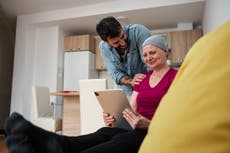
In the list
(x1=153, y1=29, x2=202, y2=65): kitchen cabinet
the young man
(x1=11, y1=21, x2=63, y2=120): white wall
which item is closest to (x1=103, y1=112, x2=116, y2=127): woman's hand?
the young man

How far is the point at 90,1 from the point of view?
3822 millimetres

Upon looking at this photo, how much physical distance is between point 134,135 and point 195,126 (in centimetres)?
56

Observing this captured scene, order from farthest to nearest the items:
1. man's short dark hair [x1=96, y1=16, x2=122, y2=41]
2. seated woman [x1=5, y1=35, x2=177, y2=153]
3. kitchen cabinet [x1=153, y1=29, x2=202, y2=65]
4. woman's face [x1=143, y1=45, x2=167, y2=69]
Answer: kitchen cabinet [x1=153, y1=29, x2=202, y2=65], man's short dark hair [x1=96, y1=16, x2=122, y2=41], woman's face [x1=143, y1=45, x2=167, y2=69], seated woman [x1=5, y1=35, x2=177, y2=153]

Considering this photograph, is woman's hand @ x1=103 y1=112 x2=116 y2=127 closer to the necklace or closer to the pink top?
the pink top

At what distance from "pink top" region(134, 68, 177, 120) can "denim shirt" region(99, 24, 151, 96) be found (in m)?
0.39

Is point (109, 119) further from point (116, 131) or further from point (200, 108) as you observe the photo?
point (200, 108)

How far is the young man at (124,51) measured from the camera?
1.44m

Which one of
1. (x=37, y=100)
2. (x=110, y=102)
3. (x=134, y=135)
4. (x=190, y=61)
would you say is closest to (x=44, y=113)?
(x=37, y=100)

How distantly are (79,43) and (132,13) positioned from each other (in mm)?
1266

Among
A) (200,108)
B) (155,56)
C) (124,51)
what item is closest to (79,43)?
(124,51)

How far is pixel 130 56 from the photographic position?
157cm

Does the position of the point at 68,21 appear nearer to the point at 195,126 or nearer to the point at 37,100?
the point at 37,100

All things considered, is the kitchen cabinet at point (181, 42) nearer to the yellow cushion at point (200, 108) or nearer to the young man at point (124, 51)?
the young man at point (124, 51)

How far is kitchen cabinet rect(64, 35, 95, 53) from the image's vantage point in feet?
14.6
